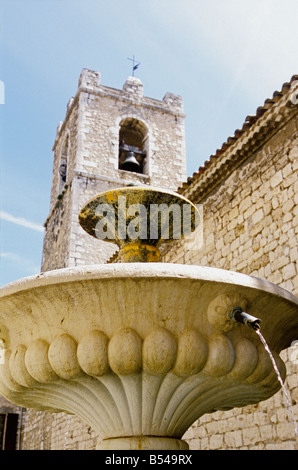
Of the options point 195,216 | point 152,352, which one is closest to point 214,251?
point 195,216

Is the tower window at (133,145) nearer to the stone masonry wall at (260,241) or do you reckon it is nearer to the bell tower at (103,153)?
the bell tower at (103,153)

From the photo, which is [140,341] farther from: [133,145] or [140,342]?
[133,145]

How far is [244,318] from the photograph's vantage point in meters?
2.12

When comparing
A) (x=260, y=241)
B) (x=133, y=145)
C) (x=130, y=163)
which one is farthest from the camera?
(x=133, y=145)

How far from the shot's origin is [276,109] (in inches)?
209

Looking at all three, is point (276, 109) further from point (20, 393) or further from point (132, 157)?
point (132, 157)

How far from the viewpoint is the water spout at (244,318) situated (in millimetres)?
2096

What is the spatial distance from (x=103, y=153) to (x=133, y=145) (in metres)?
2.66

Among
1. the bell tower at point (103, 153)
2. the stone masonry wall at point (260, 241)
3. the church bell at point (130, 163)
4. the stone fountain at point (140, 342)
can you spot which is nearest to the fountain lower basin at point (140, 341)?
the stone fountain at point (140, 342)

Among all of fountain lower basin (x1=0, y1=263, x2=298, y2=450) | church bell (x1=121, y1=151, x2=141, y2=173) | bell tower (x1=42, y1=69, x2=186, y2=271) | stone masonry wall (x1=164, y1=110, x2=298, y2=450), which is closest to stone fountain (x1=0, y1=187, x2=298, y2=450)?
fountain lower basin (x1=0, y1=263, x2=298, y2=450)

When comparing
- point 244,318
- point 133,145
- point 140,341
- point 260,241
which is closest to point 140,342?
point 140,341

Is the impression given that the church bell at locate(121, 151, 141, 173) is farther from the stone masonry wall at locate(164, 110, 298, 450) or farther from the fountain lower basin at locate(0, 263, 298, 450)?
the fountain lower basin at locate(0, 263, 298, 450)

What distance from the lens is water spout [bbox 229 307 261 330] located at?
6.88 feet
